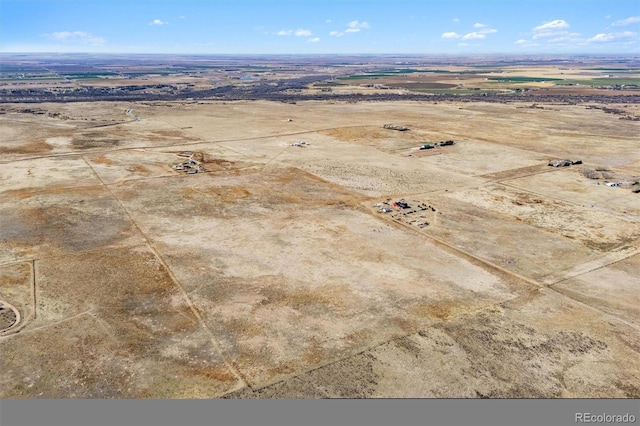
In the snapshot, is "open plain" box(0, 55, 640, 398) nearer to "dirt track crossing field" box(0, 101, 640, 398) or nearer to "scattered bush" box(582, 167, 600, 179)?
"dirt track crossing field" box(0, 101, 640, 398)

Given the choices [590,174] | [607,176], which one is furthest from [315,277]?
[607,176]

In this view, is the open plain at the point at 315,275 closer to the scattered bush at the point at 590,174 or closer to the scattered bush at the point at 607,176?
the scattered bush at the point at 607,176

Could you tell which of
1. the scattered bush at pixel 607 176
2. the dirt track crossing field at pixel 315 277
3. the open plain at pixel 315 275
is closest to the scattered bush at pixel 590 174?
the scattered bush at pixel 607 176

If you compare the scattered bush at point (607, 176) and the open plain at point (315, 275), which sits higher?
the scattered bush at point (607, 176)

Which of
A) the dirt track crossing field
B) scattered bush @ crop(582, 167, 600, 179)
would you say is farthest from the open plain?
scattered bush @ crop(582, 167, 600, 179)

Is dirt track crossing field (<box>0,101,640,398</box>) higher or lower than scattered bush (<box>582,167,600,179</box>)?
lower
